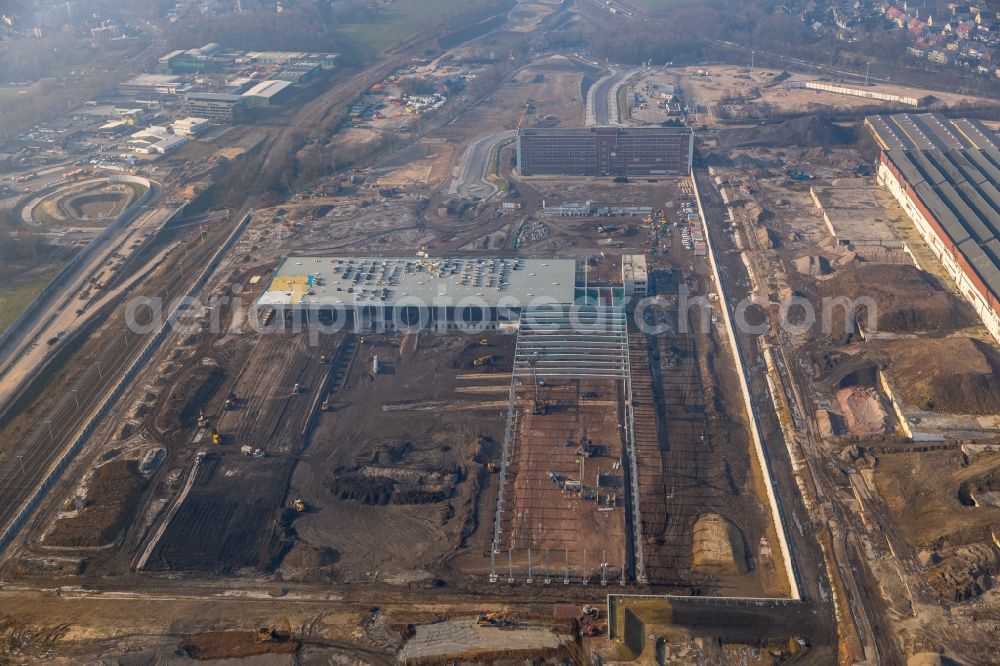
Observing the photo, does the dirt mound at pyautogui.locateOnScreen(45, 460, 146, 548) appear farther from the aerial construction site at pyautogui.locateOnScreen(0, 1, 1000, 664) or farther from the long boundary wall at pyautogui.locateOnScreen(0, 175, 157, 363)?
the long boundary wall at pyautogui.locateOnScreen(0, 175, 157, 363)

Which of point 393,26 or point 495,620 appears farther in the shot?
point 393,26

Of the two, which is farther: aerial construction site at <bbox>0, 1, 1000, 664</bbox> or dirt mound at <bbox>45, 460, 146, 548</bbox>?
dirt mound at <bbox>45, 460, 146, 548</bbox>

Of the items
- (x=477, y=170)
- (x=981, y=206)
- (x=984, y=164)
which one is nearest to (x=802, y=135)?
(x=984, y=164)

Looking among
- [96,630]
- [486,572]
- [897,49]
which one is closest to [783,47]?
[897,49]

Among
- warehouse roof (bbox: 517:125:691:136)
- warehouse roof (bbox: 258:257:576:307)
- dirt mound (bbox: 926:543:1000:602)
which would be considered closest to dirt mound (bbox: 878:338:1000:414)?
dirt mound (bbox: 926:543:1000:602)

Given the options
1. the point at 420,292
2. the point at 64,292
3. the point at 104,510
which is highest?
the point at 420,292

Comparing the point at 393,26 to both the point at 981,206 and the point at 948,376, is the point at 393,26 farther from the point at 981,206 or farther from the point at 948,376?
the point at 948,376
